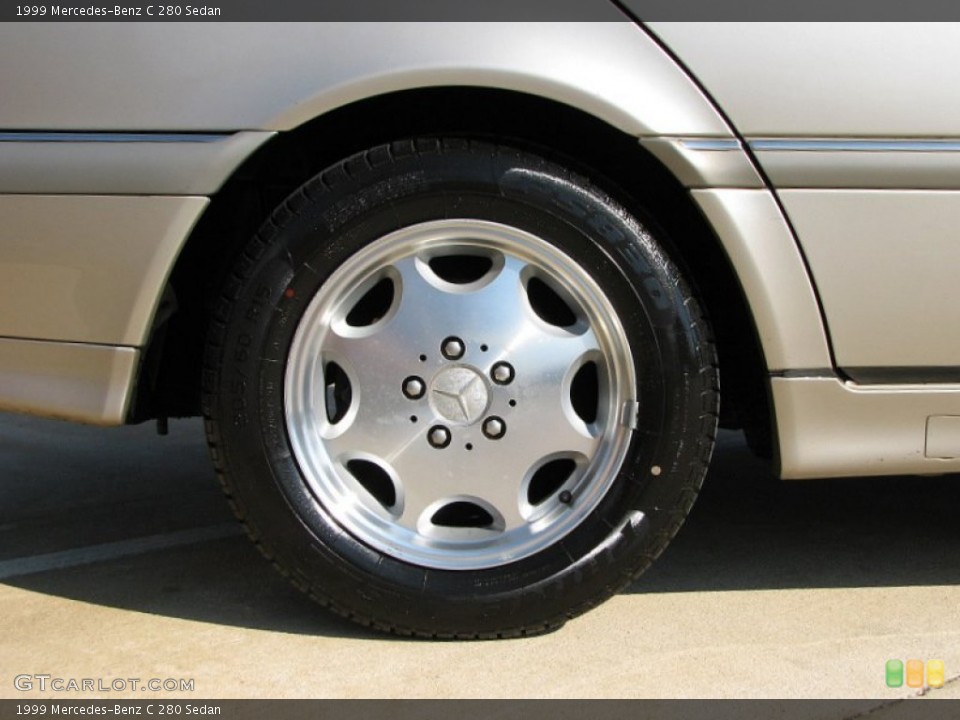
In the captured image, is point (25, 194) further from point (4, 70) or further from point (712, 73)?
point (712, 73)

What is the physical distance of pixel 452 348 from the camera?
2254mm

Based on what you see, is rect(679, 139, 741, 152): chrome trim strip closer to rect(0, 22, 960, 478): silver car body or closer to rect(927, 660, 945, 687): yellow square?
rect(0, 22, 960, 478): silver car body

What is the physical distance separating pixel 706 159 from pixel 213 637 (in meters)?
1.31

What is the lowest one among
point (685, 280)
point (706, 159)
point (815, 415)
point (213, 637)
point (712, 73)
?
point (213, 637)

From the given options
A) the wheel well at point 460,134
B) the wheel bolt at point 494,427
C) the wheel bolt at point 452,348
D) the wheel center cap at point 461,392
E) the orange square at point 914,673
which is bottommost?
the orange square at point 914,673

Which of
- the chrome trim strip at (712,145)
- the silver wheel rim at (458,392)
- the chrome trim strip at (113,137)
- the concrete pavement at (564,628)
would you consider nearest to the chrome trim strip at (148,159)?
the chrome trim strip at (113,137)

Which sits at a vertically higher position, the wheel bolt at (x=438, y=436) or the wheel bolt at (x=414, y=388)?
the wheel bolt at (x=414, y=388)

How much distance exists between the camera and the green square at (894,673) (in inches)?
84.0

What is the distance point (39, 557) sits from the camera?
112 inches

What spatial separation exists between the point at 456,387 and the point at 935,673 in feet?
3.35

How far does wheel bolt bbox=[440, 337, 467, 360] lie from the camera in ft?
7.39

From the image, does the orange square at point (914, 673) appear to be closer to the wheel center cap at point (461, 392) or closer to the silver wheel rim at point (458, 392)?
the silver wheel rim at point (458, 392)

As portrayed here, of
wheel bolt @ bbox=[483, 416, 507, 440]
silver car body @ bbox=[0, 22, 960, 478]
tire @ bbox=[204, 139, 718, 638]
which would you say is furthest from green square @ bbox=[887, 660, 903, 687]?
wheel bolt @ bbox=[483, 416, 507, 440]

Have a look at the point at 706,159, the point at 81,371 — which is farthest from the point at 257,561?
the point at 706,159
